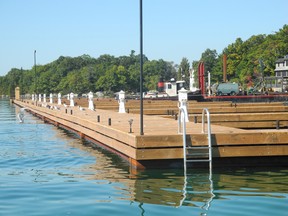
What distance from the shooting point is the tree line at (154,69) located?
10500 cm

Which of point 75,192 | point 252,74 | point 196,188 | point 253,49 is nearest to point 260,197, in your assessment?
point 196,188

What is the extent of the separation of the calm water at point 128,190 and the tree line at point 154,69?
55.1 m

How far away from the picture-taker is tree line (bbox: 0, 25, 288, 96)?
10500cm

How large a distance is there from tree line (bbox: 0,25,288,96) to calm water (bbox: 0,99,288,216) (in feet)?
181

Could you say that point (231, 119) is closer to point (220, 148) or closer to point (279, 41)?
point (220, 148)

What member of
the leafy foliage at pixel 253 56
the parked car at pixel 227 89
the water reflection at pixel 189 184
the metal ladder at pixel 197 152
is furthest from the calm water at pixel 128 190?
the leafy foliage at pixel 253 56

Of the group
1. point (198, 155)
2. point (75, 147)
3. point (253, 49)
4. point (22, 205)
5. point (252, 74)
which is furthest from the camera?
point (253, 49)

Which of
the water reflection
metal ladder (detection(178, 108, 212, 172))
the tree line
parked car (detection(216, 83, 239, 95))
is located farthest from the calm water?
the tree line

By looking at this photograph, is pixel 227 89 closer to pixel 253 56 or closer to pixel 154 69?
pixel 253 56

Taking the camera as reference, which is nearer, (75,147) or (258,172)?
(258,172)

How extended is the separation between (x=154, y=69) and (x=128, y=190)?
16220 centimetres

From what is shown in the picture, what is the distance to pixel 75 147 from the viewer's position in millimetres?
20625

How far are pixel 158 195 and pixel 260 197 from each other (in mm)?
1969

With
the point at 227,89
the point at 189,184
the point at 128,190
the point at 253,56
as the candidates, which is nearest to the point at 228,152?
the point at 189,184
